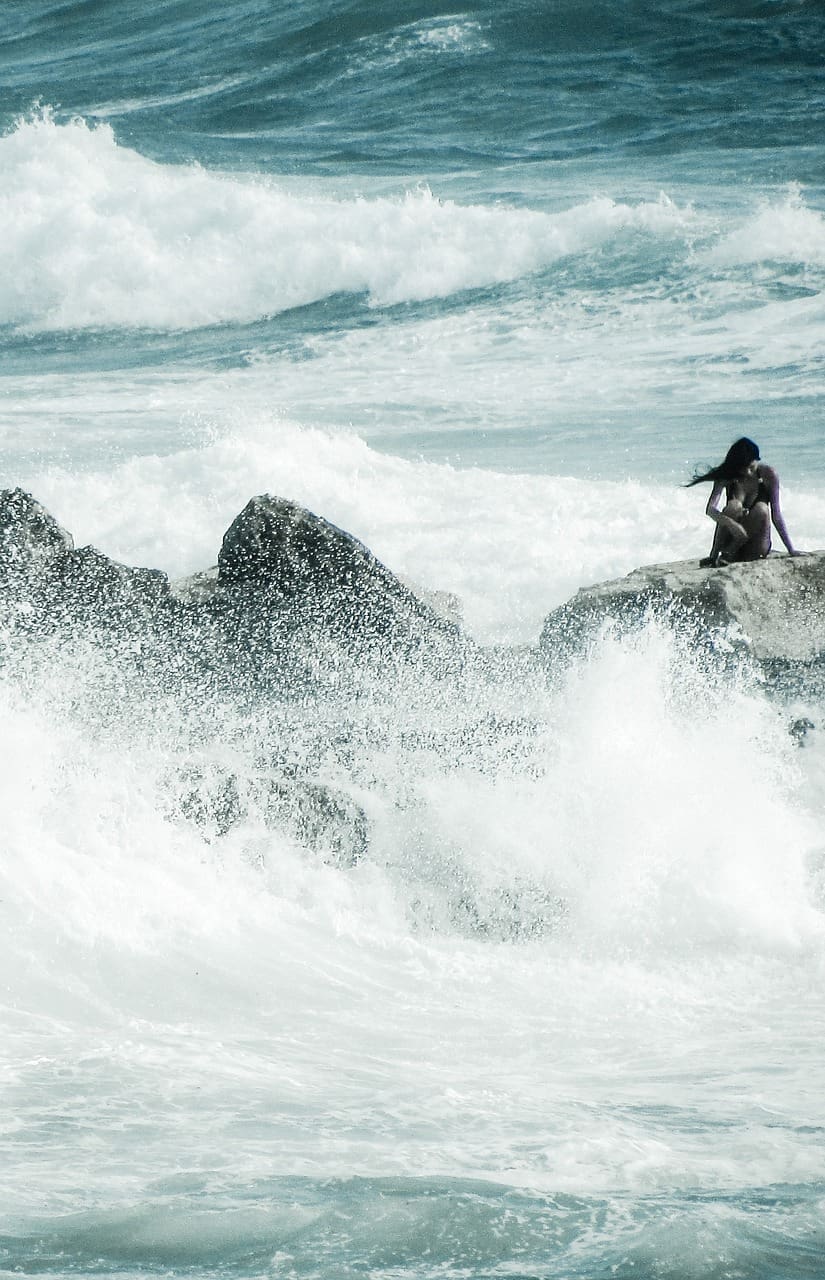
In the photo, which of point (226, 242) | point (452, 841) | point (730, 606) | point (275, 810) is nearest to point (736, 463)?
point (730, 606)

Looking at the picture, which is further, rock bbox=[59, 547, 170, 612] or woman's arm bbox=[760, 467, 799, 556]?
woman's arm bbox=[760, 467, 799, 556]

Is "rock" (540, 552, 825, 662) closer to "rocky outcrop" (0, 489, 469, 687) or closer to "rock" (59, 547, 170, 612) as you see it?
"rocky outcrop" (0, 489, 469, 687)

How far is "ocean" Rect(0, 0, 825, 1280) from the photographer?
3.60 m

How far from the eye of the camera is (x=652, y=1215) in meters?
3.47

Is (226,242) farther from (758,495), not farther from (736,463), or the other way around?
(758,495)

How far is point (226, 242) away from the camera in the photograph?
2158 cm

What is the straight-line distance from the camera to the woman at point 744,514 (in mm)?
8672

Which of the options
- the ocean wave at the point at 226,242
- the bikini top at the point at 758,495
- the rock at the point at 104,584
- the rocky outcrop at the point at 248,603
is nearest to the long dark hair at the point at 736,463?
the bikini top at the point at 758,495

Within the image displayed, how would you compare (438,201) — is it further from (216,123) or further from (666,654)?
(666,654)

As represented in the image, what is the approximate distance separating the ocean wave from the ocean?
22cm

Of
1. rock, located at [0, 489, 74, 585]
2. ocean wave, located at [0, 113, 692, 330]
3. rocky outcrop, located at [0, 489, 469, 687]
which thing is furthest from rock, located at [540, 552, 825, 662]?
ocean wave, located at [0, 113, 692, 330]

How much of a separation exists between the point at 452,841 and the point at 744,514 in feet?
11.3

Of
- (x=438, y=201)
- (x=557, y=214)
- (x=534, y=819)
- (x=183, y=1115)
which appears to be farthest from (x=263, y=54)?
(x=183, y=1115)

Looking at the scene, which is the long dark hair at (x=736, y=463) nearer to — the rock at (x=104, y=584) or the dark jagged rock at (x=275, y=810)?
the rock at (x=104, y=584)
